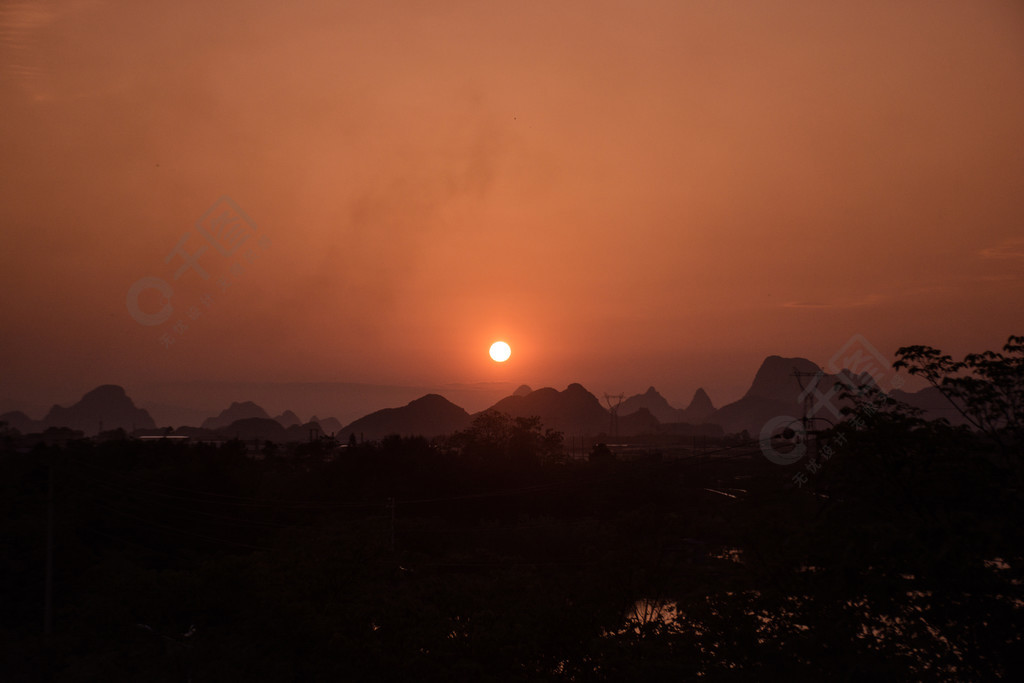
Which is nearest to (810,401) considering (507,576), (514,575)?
(514,575)

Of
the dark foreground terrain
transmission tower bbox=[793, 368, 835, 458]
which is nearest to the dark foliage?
the dark foreground terrain

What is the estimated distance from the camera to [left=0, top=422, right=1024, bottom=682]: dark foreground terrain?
39.0 feet

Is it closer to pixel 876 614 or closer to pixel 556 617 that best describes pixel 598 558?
pixel 556 617

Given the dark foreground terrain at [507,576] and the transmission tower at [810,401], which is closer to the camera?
the dark foreground terrain at [507,576]

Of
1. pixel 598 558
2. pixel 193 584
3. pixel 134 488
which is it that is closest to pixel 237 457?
pixel 134 488

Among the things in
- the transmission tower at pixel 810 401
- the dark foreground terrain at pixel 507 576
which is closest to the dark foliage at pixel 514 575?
the dark foreground terrain at pixel 507 576

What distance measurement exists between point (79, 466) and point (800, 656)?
47836 millimetres

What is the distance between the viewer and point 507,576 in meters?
25.7

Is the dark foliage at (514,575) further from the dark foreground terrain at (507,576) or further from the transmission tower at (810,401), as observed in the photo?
the transmission tower at (810,401)

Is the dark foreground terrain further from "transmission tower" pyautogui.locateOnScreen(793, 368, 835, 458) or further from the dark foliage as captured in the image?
"transmission tower" pyautogui.locateOnScreen(793, 368, 835, 458)

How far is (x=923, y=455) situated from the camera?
1274 cm

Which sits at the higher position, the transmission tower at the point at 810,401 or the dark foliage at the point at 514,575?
the transmission tower at the point at 810,401

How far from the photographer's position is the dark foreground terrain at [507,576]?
1189 cm

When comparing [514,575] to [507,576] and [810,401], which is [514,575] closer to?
[507,576]
